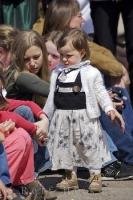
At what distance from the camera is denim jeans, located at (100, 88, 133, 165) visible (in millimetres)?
6152

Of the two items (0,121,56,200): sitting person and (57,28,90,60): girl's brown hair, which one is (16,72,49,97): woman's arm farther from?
(0,121,56,200): sitting person

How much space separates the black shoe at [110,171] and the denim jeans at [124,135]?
0.17 m

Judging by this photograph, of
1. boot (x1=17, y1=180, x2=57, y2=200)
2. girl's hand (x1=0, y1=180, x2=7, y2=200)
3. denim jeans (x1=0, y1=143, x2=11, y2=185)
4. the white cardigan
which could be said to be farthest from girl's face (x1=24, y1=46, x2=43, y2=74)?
girl's hand (x1=0, y1=180, x2=7, y2=200)

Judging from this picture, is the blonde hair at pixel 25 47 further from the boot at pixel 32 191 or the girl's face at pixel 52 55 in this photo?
the boot at pixel 32 191

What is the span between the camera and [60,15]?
654cm

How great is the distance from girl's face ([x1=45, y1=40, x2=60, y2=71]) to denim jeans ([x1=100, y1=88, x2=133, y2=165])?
0.57 meters

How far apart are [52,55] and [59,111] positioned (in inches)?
37.7

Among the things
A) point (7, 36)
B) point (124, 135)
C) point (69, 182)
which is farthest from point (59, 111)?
point (7, 36)

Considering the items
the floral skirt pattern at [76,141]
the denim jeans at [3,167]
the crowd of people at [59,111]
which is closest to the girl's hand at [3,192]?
the crowd of people at [59,111]

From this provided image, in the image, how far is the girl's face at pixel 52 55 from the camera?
20.6 feet

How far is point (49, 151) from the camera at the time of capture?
5.59m

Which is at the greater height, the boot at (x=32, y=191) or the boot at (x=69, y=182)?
the boot at (x=32, y=191)

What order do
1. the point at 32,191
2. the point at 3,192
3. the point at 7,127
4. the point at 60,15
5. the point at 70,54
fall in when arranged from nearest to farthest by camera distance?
1. the point at 3,192
2. the point at 7,127
3. the point at 32,191
4. the point at 70,54
5. the point at 60,15

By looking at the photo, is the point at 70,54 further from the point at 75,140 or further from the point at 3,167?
the point at 3,167
